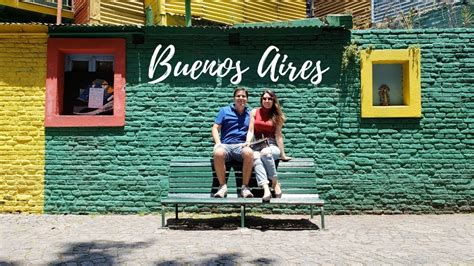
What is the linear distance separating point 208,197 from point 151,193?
162 centimetres

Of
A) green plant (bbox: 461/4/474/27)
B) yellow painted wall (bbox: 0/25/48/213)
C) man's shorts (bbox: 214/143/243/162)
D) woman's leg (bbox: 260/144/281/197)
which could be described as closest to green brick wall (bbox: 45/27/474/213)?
yellow painted wall (bbox: 0/25/48/213)

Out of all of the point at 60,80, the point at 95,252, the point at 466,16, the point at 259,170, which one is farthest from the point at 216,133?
the point at 466,16

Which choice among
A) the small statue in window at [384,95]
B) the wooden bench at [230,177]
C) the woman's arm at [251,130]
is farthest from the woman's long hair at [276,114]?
the small statue in window at [384,95]

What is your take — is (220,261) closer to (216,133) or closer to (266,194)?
(266,194)

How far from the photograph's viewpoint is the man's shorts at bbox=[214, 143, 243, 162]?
671cm

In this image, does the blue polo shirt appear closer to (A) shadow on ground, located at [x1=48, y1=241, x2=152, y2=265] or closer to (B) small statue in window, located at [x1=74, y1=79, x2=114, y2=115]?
(A) shadow on ground, located at [x1=48, y1=241, x2=152, y2=265]

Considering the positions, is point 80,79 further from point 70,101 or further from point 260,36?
point 260,36

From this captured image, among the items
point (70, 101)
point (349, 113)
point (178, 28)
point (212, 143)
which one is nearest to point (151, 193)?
point (212, 143)

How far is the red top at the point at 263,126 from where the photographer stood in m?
6.86

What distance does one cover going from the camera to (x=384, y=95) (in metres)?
8.03

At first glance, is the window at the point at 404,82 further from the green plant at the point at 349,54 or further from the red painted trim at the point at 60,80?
the red painted trim at the point at 60,80

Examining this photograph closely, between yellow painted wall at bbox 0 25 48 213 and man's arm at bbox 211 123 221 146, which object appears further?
yellow painted wall at bbox 0 25 48 213

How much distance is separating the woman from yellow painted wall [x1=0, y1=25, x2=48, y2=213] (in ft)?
11.7

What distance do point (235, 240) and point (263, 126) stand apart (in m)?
1.88
